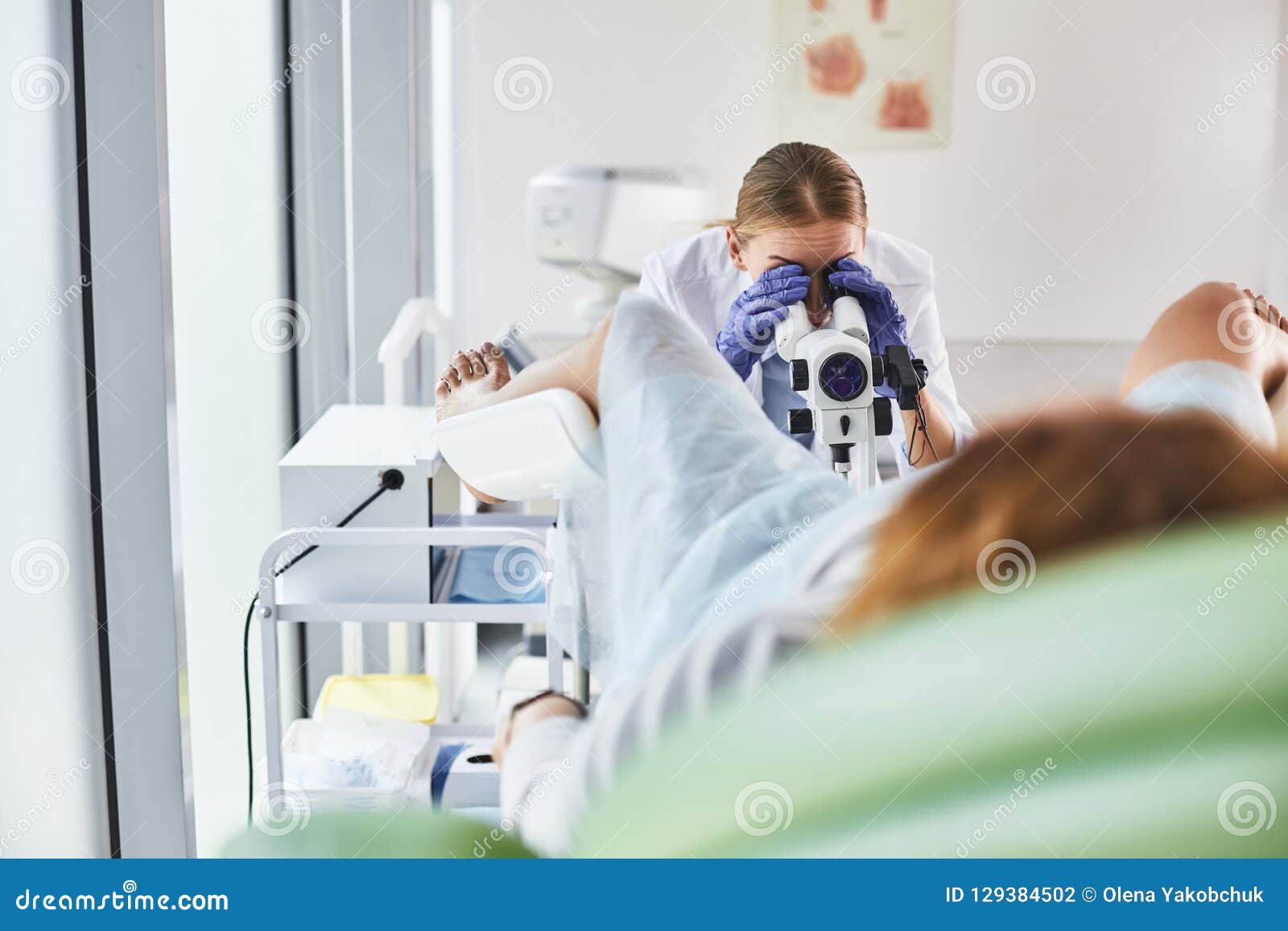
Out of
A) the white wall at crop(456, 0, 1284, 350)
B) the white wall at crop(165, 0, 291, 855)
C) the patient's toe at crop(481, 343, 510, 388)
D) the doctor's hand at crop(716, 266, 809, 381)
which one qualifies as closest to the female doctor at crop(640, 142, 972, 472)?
the doctor's hand at crop(716, 266, 809, 381)

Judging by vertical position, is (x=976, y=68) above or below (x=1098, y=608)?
above

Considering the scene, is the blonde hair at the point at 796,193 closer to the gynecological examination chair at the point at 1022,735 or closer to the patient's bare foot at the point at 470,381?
Result: the patient's bare foot at the point at 470,381

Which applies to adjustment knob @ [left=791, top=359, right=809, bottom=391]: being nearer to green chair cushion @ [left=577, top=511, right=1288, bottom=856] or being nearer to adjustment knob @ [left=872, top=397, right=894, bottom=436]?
adjustment knob @ [left=872, top=397, right=894, bottom=436]

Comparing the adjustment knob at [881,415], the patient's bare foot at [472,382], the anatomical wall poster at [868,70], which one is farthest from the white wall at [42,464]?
the anatomical wall poster at [868,70]

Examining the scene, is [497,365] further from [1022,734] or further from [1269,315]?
[1269,315]

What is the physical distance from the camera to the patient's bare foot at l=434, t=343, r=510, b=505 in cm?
141

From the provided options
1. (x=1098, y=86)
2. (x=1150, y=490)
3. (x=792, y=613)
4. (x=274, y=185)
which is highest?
(x=1098, y=86)

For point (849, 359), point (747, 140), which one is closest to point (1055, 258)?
point (747, 140)

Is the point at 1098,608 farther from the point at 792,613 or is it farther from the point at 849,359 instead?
the point at 849,359

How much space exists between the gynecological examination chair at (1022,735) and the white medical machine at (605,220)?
1285 mm

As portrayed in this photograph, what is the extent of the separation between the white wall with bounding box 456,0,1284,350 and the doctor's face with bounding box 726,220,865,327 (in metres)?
1.13

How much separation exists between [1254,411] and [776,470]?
0.46m

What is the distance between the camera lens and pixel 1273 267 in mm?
2592

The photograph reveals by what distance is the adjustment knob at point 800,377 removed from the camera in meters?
1.20
